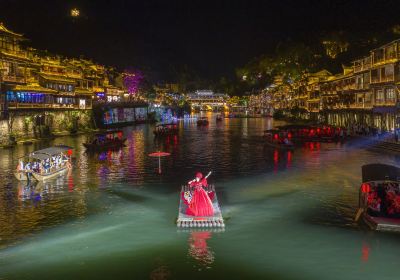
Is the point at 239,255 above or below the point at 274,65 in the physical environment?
below

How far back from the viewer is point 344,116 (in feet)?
293

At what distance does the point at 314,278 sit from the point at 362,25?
123 meters

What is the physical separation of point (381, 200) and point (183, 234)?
370 inches

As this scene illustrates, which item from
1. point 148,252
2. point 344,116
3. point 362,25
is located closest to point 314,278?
point 148,252

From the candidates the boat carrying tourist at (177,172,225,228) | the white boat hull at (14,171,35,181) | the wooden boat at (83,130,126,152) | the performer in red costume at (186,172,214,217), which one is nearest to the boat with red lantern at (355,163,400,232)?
the boat carrying tourist at (177,172,225,228)

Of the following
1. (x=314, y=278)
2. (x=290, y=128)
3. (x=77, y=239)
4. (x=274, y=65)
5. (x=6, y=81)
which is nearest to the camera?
(x=314, y=278)

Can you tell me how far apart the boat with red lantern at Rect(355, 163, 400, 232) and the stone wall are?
158 feet

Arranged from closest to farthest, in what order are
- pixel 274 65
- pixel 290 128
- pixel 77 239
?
pixel 77 239, pixel 290 128, pixel 274 65

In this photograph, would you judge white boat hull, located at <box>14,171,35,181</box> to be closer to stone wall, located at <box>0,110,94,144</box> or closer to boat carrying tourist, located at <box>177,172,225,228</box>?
boat carrying tourist, located at <box>177,172,225,228</box>

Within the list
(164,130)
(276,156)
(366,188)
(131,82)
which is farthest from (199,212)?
(131,82)

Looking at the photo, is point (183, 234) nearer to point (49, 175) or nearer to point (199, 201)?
point (199, 201)

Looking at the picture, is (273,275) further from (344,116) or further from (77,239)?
(344,116)

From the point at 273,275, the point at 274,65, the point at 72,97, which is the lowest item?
the point at 273,275

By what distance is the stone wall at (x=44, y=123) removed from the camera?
63.7m
